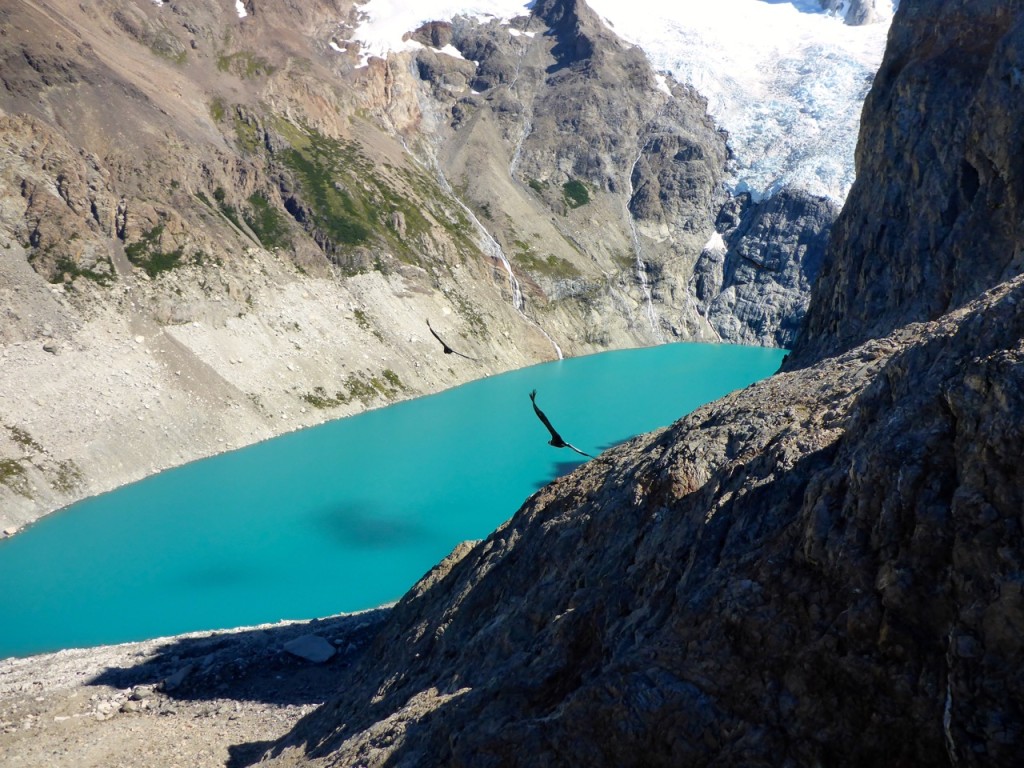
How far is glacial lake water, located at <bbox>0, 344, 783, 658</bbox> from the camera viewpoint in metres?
32.0

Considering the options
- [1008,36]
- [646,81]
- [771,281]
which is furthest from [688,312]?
[1008,36]

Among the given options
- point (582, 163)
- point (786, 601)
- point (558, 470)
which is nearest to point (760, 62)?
point (582, 163)

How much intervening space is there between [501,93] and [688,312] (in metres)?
46.0

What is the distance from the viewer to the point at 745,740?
7.20 metres

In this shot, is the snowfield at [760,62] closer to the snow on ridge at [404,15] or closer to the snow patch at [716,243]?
the snow on ridge at [404,15]

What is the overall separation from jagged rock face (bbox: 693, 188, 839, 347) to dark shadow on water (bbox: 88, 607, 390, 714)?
3691 inches

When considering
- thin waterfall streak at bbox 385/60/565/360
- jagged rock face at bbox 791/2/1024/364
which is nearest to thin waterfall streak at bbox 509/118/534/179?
thin waterfall streak at bbox 385/60/565/360

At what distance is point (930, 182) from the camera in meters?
29.9

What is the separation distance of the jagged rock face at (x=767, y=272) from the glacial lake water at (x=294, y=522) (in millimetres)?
45437

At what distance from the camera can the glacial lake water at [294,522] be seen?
105 ft

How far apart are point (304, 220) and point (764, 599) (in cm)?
8410

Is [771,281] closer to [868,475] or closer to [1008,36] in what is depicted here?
[1008,36]

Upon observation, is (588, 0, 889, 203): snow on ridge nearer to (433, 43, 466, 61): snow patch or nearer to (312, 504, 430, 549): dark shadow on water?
(433, 43, 466, 61): snow patch

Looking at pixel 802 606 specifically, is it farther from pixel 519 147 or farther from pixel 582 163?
pixel 582 163
